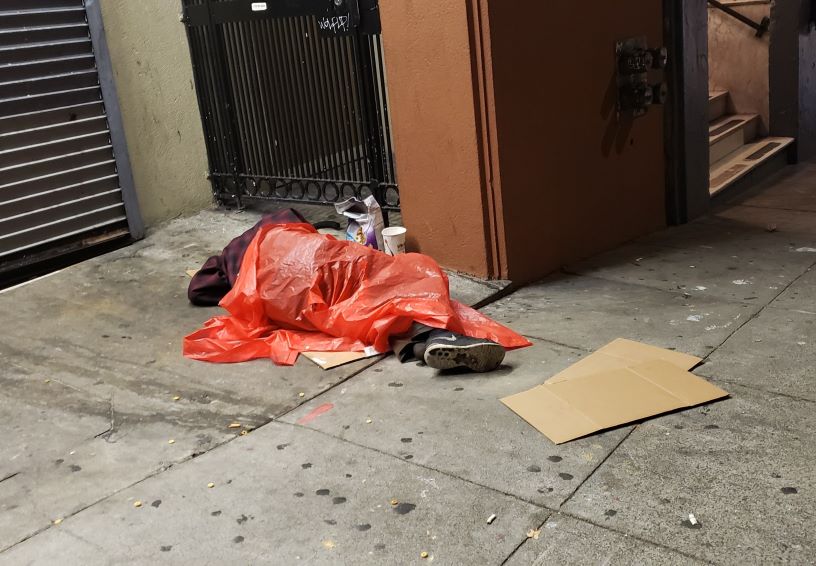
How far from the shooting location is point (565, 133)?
16.8 ft

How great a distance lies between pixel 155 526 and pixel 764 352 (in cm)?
257

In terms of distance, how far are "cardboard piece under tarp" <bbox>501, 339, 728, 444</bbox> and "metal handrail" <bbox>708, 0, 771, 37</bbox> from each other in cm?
464

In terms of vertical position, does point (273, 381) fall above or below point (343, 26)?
below

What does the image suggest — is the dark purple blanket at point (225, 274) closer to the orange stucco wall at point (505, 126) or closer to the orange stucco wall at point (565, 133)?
the orange stucco wall at point (505, 126)

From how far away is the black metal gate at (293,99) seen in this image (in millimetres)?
5445

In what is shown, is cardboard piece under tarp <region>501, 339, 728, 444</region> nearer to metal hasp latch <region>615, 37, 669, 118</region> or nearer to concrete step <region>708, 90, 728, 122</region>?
metal hasp latch <region>615, 37, 669, 118</region>

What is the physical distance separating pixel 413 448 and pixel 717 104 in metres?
5.79

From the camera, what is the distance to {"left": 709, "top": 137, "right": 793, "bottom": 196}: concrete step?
6.92 metres

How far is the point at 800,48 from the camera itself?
760 cm

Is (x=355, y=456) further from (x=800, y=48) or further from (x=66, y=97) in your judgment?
(x=800, y=48)

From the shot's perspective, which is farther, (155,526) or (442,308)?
(442,308)

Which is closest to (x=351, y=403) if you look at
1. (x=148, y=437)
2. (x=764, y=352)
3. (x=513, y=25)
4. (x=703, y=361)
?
(x=148, y=437)

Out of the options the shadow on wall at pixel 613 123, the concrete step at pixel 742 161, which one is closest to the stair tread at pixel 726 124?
the concrete step at pixel 742 161

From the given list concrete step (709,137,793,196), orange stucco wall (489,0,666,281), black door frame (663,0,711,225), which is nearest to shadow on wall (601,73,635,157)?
orange stucco wall (489,0,666,281)
